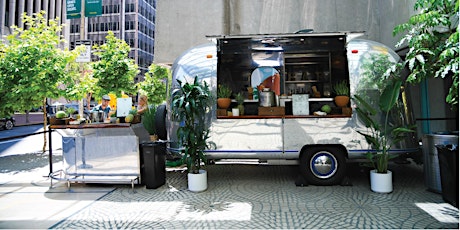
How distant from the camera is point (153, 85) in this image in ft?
83.9

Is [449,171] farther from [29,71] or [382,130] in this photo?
[29,71]

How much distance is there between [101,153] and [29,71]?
5108mm

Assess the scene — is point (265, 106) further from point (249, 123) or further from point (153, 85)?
point (153, 85)

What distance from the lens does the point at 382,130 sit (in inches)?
221

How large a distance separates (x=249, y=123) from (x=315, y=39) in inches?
83.0

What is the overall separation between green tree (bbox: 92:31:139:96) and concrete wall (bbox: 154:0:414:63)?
1.34 meters

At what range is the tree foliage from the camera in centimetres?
913

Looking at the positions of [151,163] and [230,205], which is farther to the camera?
[151,163]

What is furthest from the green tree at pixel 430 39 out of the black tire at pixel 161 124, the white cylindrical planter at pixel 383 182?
the black tire at pixel 161 124

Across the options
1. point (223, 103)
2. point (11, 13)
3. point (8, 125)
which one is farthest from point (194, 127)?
point (11, 13)

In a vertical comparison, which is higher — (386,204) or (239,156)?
(239,156)

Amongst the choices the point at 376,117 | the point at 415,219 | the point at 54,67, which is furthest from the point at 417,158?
the point at 54,67

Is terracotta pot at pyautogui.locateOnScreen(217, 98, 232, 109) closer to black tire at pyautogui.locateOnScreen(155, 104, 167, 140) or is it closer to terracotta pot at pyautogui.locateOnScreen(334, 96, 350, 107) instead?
black tire at pyautogui.locateOnScreen(155, 104, 167, 140)

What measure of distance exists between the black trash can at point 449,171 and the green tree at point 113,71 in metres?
10.6
